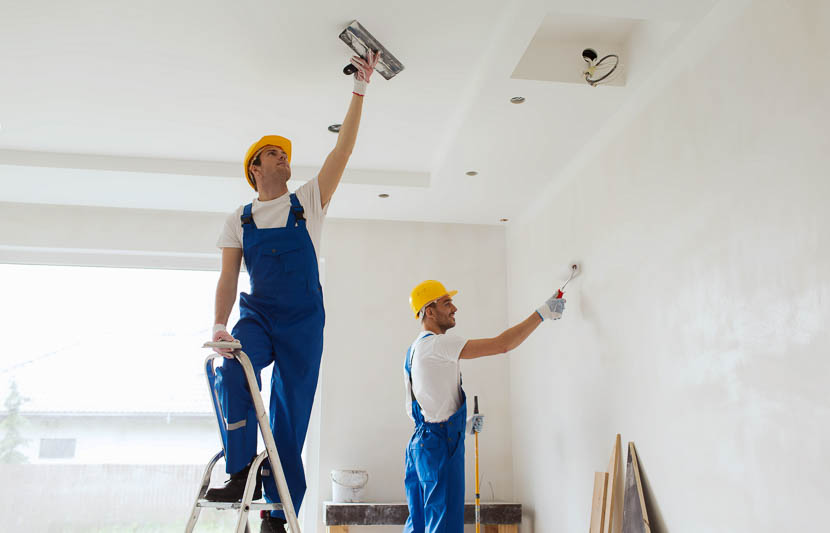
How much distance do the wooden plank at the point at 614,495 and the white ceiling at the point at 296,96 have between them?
5.84 feet

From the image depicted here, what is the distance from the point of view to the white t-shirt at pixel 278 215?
2568 millimetres

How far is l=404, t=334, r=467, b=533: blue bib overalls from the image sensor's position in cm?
338

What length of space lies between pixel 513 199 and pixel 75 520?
400 cm

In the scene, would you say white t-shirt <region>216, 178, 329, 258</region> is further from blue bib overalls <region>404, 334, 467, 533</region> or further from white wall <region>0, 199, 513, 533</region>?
white wall <region>0, 199, 513, 533</region>

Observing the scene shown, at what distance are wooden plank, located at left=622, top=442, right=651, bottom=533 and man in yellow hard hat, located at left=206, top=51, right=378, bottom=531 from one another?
5.37ft

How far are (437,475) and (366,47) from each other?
2155 millimetres

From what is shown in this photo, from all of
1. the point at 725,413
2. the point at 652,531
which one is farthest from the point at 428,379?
the point at 725,413

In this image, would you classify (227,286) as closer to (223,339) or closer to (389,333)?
(223,339)

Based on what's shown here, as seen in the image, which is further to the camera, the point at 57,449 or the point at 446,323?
the point at 57,449

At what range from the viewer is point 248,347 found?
92.1 inches

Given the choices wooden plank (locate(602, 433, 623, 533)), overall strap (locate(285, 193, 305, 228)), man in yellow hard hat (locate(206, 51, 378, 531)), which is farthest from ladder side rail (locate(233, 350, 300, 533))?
wooden plank (locate(602, 433, 623, 533))

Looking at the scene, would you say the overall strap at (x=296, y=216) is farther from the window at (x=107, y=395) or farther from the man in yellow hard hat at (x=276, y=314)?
the window at (x=107, y=395)

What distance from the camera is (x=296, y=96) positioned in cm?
375

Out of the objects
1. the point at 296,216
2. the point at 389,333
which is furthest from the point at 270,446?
the point at 389,333
